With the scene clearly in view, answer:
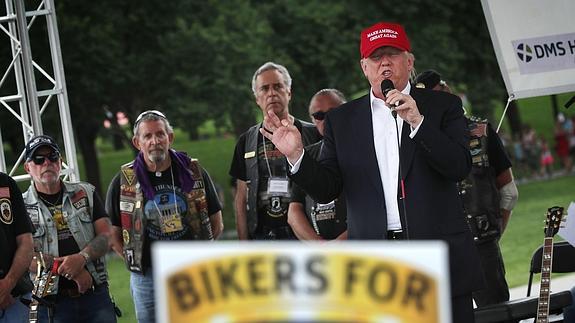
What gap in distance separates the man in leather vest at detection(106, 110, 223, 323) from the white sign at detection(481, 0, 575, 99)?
1.95 meters

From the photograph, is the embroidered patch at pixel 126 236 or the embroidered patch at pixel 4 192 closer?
the embroidered patch at pixel 4 192

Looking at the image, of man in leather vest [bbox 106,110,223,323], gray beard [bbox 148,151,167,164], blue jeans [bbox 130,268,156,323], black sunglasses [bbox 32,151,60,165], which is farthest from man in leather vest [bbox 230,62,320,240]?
black sunglasses [bbox 32,151,60,165]

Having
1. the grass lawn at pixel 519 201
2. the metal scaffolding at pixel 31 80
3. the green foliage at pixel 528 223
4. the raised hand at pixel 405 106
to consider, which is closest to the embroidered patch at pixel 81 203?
the metal scaffolding at pixel 31 80

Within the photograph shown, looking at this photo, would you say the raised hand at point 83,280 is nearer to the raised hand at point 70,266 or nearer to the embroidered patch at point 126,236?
the raised hand at point 70,266

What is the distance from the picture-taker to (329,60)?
2548cm

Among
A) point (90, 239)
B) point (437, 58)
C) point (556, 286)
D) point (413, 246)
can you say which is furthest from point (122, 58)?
point (413, 246)

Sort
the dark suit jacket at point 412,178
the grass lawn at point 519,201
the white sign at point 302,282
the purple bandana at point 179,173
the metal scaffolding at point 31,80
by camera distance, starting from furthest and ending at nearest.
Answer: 1. the grass lawn at point 519,201
2. the metal scaffolding at point 31,80
3. the purple bandana at point 179,173
4. the dark suit jacket at point 412,178
5. the white sign at point 302,282

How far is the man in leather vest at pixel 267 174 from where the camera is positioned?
705 cm

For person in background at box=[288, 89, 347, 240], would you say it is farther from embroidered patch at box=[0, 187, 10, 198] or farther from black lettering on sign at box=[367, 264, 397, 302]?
black lettering on sign at box=[367, 264, 397, 302]

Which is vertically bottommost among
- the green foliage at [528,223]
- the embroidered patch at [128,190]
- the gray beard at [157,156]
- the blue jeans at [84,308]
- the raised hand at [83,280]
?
the green foliage at [528,223]

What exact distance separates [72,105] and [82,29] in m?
1.58

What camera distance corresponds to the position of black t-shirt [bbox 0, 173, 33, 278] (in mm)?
6082

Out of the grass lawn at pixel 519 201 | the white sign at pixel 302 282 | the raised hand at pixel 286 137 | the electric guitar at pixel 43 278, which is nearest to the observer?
the white sign at pixel 302 282

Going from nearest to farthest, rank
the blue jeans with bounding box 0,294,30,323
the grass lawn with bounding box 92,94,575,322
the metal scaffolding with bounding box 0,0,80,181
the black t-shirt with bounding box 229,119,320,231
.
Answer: the blue jeans with bounding box 0,294,30,323, the black t-shirt with bounding box 229,119,320,231, the metal scaffolding with bounding box 0,0,80,181, the grass lawn with bounding box 92,94,575,322
